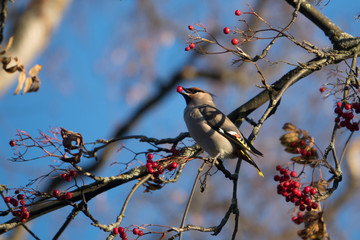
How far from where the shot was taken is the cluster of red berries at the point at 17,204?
107 inches

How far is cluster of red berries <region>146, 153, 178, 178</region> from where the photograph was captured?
283 centimetres

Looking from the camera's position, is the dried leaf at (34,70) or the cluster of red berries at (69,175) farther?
the cluster of red berries at (69,175)

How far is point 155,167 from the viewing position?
2885 millimetres

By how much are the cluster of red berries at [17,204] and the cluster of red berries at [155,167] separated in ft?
2.56

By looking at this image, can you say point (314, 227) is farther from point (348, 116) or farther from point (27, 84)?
point (27, 84)

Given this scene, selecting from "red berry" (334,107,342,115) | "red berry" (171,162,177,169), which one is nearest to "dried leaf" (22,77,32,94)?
"red berry" (171,162,177,169)

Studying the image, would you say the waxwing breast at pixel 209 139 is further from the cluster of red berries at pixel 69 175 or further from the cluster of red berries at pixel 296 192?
the cluster of red berries at pixel 69 175

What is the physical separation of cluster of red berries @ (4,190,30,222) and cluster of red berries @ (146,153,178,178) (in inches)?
30.8

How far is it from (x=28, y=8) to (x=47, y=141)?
3.26 metres

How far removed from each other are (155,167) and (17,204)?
2.89 feet

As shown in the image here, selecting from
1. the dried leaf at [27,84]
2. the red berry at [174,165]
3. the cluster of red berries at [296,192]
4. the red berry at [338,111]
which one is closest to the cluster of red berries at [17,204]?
the dried leaf at [27,84]

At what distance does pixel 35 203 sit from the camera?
9.34ft

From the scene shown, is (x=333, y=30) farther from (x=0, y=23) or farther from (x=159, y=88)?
(x=159, y=88)

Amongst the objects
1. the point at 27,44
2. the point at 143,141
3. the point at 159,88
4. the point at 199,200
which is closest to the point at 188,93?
the point at 143,141
